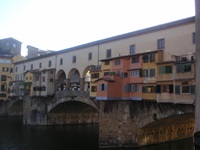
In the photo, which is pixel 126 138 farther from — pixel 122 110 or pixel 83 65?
pixel 83 65

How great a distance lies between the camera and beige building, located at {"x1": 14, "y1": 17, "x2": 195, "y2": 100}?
24766mm

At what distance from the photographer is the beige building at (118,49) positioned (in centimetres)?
2477

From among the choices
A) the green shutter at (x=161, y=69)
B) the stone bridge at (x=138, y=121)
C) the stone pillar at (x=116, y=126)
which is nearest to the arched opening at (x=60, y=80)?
the stone bridge at (x=138, y=121)

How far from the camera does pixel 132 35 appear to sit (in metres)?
30.5

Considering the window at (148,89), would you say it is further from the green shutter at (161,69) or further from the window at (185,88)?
the window at (185,88)

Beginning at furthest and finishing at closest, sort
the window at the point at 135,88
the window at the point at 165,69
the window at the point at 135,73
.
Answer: the window at the point at 135,88
the window at the point at 135,73
the window at the point at 165,69

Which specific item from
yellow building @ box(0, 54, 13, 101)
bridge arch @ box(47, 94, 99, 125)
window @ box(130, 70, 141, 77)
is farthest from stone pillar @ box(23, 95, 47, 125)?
window @ box(130, 70, 141, 77)

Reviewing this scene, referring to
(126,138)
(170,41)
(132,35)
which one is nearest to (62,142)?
(126,138)

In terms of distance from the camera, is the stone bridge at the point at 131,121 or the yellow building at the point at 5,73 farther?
the yellow building at the point at 5,73

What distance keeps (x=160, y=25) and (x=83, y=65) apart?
16628 millimetres

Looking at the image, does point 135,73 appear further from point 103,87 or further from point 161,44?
point 161,44

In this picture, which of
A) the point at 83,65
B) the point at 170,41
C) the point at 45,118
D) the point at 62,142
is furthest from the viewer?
the point at 45,118

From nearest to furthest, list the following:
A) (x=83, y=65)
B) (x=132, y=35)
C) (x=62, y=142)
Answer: (x=132, y=35)
(x=62, y=142)
(x=83, y=65)


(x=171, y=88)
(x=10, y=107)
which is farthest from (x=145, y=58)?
(x=10, y=107)
